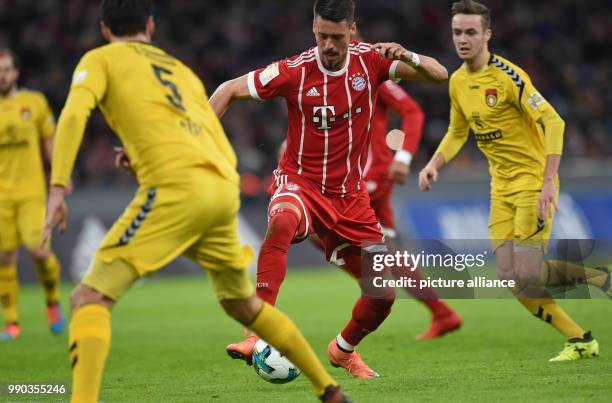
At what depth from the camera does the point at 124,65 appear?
5.17 metres

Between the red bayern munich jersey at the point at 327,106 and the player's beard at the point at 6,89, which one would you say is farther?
the player's beard at the point at 6,89

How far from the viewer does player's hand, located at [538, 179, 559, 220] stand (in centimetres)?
738

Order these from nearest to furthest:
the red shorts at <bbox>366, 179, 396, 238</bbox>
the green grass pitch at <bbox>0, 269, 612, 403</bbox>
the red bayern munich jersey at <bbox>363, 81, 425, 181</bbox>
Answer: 1. the green grass pitch at <bbox>0, 269, 612, 403</bbox>
2. the red bayern munich jersey at <bbox>363, 81, 425, 181</bbox>
3. the red shorts at <bbox>366, 179, 396, 238</bbox>

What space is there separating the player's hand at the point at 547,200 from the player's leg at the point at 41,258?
548 centimetres

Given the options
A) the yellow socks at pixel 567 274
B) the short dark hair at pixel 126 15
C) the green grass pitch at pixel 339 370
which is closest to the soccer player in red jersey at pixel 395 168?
the green grass pitch at pixel 339 370

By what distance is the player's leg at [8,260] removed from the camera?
1083cm

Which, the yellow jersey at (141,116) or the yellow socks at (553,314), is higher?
the yellow jersey at (141,116)

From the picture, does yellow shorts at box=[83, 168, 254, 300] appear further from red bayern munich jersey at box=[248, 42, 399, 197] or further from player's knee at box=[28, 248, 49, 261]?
→ player's knee at box=[28, 248, 49, 261]

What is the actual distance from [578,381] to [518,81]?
8.22ft

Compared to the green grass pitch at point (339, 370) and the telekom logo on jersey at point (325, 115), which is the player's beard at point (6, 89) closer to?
the green grass pitch at point (339, 370)

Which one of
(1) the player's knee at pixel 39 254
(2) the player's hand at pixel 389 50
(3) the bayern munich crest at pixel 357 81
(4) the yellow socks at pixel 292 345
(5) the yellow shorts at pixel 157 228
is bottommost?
(1) the player's knee at pixel 39 254

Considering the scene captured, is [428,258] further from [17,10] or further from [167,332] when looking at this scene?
[17,10]

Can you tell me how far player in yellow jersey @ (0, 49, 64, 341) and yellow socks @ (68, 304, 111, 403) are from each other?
5973 mm

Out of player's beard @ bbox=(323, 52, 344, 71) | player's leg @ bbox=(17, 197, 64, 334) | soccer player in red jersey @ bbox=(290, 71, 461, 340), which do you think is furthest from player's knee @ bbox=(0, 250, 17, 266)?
player's beard @ bbox=(323, 52, 344, 71)
